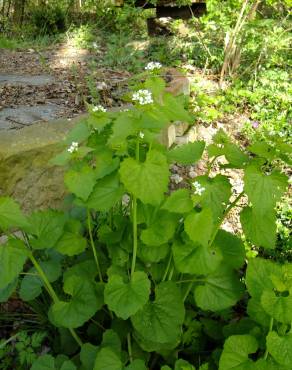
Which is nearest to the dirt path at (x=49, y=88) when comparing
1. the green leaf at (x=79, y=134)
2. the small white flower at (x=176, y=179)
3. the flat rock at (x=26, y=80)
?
the flat rock at (x=26, y=80)

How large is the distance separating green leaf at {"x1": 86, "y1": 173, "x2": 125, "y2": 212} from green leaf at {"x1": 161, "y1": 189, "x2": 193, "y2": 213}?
0.15m

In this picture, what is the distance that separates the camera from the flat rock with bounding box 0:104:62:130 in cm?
260

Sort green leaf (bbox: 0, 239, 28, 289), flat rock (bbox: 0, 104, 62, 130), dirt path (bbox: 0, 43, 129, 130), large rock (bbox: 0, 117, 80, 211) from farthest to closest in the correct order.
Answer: dirt path (bbox: 0, 43, 129, 130)
flat rock (bbox: 0, 104, 62, 130)
large rock (bbox: 0, 117, 80, 211)
green leaf (bbox: 0, 239, 28, 289)

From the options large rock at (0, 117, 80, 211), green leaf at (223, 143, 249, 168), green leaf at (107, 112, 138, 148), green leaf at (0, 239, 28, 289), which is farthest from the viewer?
large rock at (0, 117, 80, 211)

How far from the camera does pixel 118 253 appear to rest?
61.8 inches

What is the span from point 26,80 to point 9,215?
259cm

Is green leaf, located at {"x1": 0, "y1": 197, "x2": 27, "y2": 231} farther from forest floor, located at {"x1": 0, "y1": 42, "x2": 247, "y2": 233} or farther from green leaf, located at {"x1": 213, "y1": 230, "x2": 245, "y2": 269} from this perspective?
forest floor, located at {"x1": 0, "y1": 42, "x2": 247, "y2": 233}

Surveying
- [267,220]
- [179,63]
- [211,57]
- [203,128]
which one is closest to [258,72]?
[211,57]

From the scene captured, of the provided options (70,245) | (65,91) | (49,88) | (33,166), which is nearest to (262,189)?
(70,245)

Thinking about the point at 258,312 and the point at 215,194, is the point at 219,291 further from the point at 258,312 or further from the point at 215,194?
the point at 215,194

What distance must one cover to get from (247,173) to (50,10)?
6.46 meters

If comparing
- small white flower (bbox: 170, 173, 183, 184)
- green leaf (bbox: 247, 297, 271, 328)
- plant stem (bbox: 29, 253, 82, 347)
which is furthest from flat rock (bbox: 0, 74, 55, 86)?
green leaf (bbox: 247, 297, 271, 328)

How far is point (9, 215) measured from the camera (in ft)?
4.05

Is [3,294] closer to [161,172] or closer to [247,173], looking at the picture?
[161,172]
